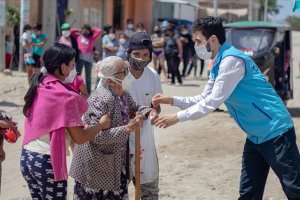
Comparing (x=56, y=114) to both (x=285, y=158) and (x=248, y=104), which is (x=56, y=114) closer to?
(x=248, y=104)

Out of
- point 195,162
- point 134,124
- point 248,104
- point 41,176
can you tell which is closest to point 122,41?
point 195,162

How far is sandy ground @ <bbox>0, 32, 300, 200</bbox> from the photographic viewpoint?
7422 mm

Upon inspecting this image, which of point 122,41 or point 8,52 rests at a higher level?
point 122,41

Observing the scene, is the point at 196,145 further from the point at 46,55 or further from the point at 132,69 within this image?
the point at 46,55

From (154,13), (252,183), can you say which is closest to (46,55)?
(252,183)

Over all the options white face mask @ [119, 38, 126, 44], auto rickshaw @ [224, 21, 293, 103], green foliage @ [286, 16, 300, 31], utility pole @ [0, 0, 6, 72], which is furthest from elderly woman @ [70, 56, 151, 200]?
green foliage @ [286, 16, 300, 31]

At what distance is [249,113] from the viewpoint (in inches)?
198

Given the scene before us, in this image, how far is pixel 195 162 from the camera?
898 cm

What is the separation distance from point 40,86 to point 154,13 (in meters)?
35.1

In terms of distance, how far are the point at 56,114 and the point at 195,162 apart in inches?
188

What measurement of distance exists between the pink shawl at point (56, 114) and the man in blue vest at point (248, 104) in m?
0.85

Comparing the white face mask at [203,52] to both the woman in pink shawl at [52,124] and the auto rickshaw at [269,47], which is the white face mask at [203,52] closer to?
the woman in pink shawl at [52,124]

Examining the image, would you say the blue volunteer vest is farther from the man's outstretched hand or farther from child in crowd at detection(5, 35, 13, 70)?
child in crowd at detection(5, 35, 13, 70)

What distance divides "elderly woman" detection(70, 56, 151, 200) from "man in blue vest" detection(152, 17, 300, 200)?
0.38m
